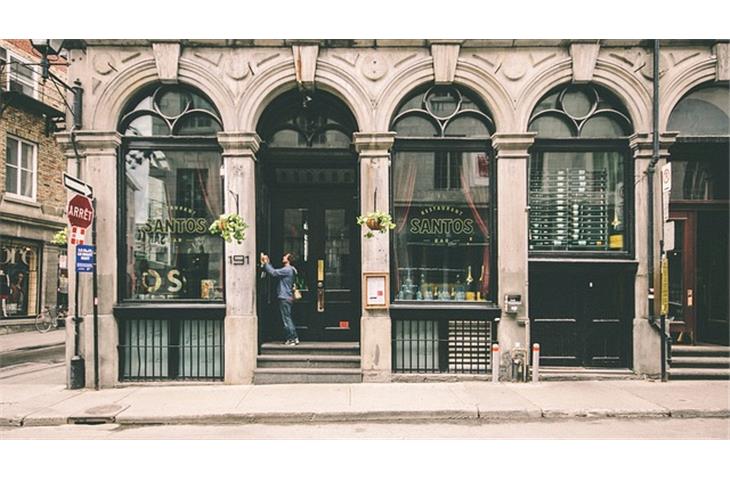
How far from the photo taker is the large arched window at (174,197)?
34.7 feet

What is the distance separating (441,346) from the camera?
1052 cm

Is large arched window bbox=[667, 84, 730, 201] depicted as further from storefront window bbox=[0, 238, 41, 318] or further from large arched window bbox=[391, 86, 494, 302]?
storefront window bbox=[0, 238, 41, 318]

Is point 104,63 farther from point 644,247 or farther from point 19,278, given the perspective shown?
point 19,278

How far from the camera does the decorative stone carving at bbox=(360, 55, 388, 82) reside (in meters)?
10.4

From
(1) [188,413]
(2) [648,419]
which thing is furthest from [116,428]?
(2) [648,419]

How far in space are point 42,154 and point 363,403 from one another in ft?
67.0

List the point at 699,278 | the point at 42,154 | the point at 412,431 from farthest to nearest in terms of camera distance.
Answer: the point at 42,154 → the point at 699,278 → the point at 412,431

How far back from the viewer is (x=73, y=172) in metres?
10.3

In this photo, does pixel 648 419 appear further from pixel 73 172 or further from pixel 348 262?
pixel 73 172

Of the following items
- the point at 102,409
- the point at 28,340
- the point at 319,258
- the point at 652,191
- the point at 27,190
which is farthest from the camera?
the point at 27,190

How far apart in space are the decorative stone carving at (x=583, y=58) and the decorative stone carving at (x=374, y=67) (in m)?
3.62

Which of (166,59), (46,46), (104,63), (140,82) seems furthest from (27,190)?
(166,59)
